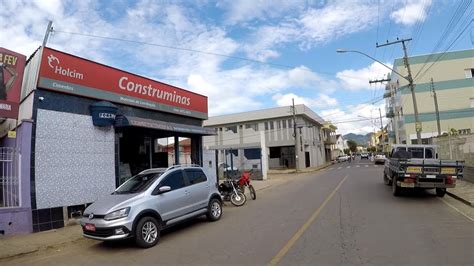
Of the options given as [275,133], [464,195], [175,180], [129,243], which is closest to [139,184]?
[175,180]

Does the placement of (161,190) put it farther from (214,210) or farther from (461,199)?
(461,199)

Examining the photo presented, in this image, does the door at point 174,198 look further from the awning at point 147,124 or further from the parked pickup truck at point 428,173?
the parked pickup truck at point 428,173

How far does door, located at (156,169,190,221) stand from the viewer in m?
9.32

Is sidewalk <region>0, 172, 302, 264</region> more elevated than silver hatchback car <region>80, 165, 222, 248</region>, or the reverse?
silver hatchback car <region>80, 165, 222, 248</region>

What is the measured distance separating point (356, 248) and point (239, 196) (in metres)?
7.99

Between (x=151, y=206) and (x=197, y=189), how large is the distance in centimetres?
200

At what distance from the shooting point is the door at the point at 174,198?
932cm

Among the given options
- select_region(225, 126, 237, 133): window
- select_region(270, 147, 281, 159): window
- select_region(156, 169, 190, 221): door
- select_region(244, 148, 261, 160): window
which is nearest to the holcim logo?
select_region(156, 169, 190, 221): door

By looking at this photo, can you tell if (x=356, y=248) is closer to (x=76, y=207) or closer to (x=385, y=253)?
(x=385, y=253)

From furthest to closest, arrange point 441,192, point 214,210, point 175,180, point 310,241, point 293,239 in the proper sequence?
1. point 441,192
2. point 214,210
3. point 175,180
4. point 293,239
5. point 310,241

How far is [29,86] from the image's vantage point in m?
12.1

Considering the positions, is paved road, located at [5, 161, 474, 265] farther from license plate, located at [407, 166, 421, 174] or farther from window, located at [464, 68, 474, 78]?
window, located at [464, 68, 474, 78]

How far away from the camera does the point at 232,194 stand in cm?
1499

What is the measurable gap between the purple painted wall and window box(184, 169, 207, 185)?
4.49 meters
